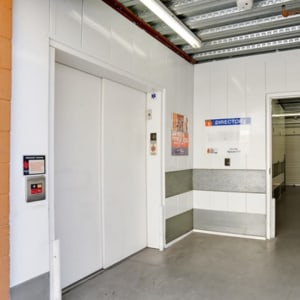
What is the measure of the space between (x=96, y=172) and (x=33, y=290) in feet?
4.62

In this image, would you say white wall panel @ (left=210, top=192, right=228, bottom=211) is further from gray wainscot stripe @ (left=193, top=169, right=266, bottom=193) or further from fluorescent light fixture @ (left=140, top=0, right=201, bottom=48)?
fluorescent light fixture @ (left=140, top=0, right=201, bottom=48)

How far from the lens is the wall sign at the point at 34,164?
2.35m

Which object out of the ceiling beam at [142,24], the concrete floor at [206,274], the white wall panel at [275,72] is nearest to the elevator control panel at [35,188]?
the concrete floor at [206,274]

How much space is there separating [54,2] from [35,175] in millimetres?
1450

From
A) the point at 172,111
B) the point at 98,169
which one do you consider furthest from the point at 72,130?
the point at 172,111

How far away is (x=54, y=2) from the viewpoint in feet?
8.59

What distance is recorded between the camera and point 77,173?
3.25 metres

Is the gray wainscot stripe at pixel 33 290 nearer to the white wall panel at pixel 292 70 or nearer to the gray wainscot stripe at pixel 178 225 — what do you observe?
the gray wainscot stripe at pixel 178 225

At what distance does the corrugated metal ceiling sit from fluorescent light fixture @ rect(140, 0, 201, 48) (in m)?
0.18

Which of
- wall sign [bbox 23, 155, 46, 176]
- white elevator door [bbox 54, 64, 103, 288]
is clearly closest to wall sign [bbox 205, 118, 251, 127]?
white elevator door [bbox 54, 64, 103, 288]

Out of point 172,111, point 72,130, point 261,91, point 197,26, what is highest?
point 197,26

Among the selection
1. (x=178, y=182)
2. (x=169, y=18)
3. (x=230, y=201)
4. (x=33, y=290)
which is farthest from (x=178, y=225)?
(x=169, y=18)

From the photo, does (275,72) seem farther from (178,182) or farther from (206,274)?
(206,274)

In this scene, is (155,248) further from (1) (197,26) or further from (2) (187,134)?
(1) (197,26)
